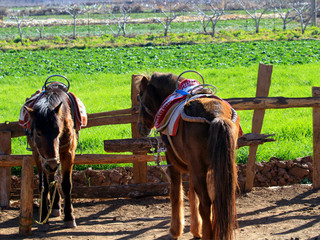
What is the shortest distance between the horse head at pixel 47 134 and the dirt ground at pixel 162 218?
126 cm

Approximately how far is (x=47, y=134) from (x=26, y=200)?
1146 mm

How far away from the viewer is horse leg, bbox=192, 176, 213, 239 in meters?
4.56

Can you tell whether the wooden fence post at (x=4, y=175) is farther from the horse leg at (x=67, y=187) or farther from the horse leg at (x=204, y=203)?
the horse leg at (x=204, y=203)

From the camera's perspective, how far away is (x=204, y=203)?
4.59 metres

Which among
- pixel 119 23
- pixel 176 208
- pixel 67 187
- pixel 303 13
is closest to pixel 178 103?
pixel 176 208

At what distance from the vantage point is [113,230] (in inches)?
246

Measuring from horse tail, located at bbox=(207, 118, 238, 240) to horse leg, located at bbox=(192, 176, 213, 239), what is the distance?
0.24 metres

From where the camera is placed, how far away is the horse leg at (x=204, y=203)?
4.56 meters

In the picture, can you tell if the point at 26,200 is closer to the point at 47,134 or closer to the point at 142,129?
the point at 47,134

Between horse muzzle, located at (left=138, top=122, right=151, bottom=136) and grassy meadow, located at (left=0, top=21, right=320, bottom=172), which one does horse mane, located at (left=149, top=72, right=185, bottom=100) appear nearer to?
grassy meadow, located at (left=0, top=21, right=320, bottom=172)

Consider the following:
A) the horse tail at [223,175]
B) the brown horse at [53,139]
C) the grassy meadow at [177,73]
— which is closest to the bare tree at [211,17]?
the grassy meadow at [177,73]

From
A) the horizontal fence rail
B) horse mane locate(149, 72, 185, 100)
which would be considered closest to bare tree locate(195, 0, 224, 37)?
the horizontal fence rail

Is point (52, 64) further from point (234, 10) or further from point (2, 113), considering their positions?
point (234, 10)

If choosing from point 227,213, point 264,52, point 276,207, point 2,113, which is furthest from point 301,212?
point 264,52
